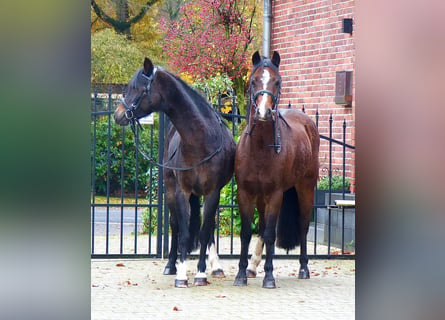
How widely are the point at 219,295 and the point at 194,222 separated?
1.43 meters

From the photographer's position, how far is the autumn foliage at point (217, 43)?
66.3 ft

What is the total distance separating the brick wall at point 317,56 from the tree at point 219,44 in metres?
5.44

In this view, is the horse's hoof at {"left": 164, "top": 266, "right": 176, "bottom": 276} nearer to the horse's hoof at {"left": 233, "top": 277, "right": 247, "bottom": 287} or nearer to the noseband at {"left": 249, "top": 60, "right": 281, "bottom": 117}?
the horse's hoof at {"left": 233, "top": 277, "right": 247, "bottom": 287}

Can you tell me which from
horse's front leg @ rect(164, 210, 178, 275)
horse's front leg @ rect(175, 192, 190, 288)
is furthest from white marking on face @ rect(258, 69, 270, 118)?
horse's front leg @ rect(164, 210, 178, 275)

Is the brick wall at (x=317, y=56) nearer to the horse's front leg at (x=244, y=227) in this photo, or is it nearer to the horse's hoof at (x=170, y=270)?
the horse's hoof at (x=170, y=270)

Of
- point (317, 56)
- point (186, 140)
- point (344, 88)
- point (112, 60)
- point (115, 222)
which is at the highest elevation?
point (112, 60)

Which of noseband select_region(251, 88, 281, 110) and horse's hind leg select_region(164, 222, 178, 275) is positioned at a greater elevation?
noseband select_region(251, 88, 281, 110)

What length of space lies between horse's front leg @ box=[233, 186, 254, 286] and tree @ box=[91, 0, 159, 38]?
74.5ft

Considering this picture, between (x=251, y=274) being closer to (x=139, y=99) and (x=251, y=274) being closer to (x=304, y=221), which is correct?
(x=304, y=221)

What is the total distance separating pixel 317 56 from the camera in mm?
13547

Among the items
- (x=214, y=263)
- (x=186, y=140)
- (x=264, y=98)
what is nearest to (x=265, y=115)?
(x=264, y=98)

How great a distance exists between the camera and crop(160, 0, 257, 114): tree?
20203 mm

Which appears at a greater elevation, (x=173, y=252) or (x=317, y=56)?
(x=317, y=56)
